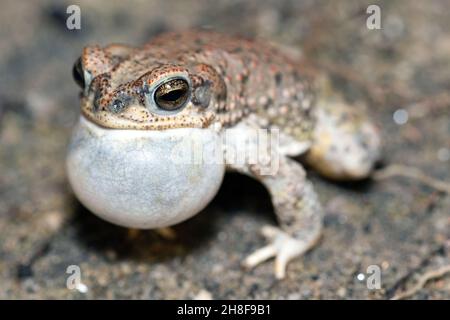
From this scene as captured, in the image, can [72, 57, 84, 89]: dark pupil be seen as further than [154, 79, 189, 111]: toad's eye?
Yes

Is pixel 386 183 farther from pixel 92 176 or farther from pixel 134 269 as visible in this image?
pixel 92 176

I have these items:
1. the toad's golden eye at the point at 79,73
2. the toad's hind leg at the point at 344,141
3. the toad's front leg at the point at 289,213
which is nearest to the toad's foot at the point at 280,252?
the toad's front leg at the point at 289,213

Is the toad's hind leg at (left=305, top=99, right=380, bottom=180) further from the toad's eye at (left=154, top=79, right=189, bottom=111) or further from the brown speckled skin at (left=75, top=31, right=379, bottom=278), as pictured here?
the toad's eye at (left=154, top=79, right=189, bottom=111)

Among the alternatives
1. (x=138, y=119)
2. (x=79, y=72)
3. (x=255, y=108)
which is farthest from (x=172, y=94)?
(x=255, y=108)

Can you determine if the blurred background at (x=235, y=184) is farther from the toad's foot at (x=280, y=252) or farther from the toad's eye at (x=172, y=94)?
the toad's eye at (x=172, y=94)

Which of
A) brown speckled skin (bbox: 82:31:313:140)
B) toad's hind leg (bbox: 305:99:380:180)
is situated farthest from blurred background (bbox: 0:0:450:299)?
brown speckled skin (bbox: 82:31:313:140)
